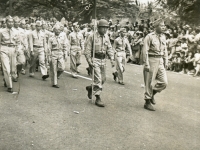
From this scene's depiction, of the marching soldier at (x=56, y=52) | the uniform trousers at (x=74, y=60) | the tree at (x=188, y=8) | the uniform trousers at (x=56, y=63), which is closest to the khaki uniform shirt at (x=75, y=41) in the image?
the uniform trousers at (x=74, y=60)

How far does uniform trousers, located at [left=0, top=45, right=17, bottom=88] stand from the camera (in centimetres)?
1002

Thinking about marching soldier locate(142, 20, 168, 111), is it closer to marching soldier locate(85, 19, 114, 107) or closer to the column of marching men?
the column of marching men

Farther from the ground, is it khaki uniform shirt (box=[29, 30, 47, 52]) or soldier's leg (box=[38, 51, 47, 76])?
khaki uniform shirt (box=[29, 30, 47, 52])

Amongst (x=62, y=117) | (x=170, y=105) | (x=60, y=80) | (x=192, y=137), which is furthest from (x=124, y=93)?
(x=192, y=137)

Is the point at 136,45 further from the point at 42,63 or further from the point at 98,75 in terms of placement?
the point at 98,75

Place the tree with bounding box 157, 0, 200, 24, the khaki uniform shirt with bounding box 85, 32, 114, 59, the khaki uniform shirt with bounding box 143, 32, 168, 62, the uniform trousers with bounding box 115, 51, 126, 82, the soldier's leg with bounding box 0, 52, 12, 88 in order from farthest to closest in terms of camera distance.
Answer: the tree with bounding box 157, 0, 200, 24 < the uniform trousers with bounding box 115, 51, 126, 82 < the soldier's leg with bounding box 0, 52, 12, 88 < the khaki uniform shirt with bounding box 85, 32, 114, 59 < the khaki uniform shirt with bounding box 143, 32, 168, 62

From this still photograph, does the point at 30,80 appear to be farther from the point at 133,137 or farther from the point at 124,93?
the point at 133,137

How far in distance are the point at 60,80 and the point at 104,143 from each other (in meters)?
6.77

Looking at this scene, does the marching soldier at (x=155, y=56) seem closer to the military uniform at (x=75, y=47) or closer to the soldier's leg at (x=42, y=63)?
the soldier's leg at (x=42, y=63)

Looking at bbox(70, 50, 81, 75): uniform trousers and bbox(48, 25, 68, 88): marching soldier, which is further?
bbox(70, 50, 81, 75): uniform trousers

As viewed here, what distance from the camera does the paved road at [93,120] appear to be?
616cm

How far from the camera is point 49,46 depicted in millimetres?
11766

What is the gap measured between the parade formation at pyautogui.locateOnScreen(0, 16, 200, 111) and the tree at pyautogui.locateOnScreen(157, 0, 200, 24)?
1.48 feet

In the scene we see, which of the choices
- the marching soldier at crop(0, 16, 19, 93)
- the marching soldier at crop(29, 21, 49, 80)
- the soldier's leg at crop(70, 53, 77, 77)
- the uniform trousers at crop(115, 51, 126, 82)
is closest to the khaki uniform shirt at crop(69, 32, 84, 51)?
the soldier's leg at crop(70, 53, 77, 77)
